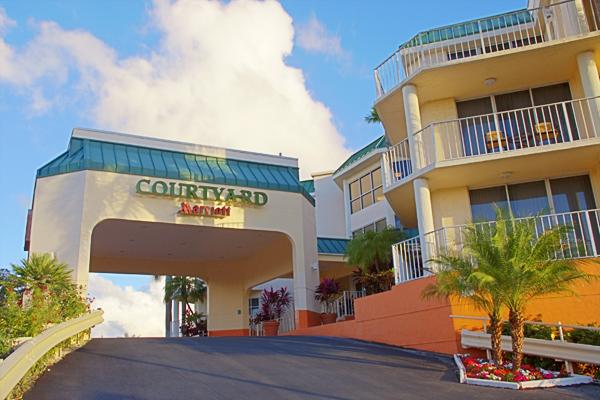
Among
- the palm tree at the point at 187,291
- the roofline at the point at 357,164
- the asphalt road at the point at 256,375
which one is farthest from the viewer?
the palm tree at the point at 187,291

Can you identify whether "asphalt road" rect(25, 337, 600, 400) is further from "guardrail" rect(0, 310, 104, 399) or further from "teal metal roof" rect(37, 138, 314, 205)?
"teal metal roof" rect(37, 138, 314, 205)

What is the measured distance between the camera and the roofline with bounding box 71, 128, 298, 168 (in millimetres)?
21141

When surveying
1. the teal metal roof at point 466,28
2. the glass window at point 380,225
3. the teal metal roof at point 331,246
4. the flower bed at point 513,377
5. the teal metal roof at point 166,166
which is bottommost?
the flower bed at point 513,377

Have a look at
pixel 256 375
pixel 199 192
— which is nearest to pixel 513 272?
pixel 256 375

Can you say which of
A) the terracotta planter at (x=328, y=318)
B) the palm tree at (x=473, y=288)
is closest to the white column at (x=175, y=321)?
the terracotta planter at (x=328, y=318)

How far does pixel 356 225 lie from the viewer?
1144 inches

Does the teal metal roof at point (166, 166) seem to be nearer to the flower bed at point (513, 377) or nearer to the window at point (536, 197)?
the window at point (536, 197)

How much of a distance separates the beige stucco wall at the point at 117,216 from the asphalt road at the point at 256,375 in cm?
550

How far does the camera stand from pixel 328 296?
22797mm

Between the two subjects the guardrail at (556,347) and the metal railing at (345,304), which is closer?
the guardrail at (556,347)

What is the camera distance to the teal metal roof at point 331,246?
87.8 ft

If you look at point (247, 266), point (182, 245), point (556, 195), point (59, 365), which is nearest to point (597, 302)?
point (556, 195)

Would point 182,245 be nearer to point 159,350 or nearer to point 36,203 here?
point 36,203

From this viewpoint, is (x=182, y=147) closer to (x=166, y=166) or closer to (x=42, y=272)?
(x=166, y=166)
